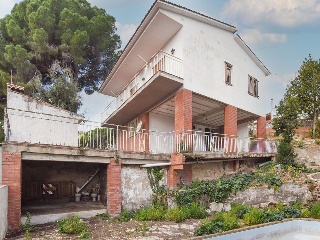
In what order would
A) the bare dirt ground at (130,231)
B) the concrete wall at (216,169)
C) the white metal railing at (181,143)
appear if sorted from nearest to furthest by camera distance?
the bare dirt ground at (130,231)
the white metal railing at (181,143)
the concrete wall at (216,169)

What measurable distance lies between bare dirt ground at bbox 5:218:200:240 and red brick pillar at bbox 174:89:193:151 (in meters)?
4.02

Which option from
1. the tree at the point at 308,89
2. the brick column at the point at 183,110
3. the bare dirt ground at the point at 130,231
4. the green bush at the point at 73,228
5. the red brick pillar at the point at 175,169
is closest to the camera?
the bare dirt ground at the point at 130,231

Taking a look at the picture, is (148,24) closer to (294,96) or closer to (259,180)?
(259,180)

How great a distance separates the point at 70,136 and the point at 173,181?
16.6ft

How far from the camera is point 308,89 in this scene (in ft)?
78.6

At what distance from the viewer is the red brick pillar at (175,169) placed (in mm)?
12523

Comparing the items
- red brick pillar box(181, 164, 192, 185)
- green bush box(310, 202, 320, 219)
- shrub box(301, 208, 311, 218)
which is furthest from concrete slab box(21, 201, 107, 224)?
green bush box(310, 202, 320, 219)

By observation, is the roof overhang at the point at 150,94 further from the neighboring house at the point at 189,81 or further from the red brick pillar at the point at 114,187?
the red brick pillar at the point at 114,187

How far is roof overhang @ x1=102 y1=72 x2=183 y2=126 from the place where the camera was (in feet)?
45.1

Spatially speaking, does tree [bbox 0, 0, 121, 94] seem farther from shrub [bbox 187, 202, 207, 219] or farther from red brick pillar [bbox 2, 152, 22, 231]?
shrub [bbox 187, 202, 207, 219]

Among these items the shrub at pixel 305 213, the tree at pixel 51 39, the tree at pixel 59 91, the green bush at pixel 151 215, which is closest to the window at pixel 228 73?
the shrub at pixel 305 213

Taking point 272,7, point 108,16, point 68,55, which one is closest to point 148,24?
point 272,7

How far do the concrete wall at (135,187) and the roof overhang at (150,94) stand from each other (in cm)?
431

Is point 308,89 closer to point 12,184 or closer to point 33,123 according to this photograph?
point 33,123
